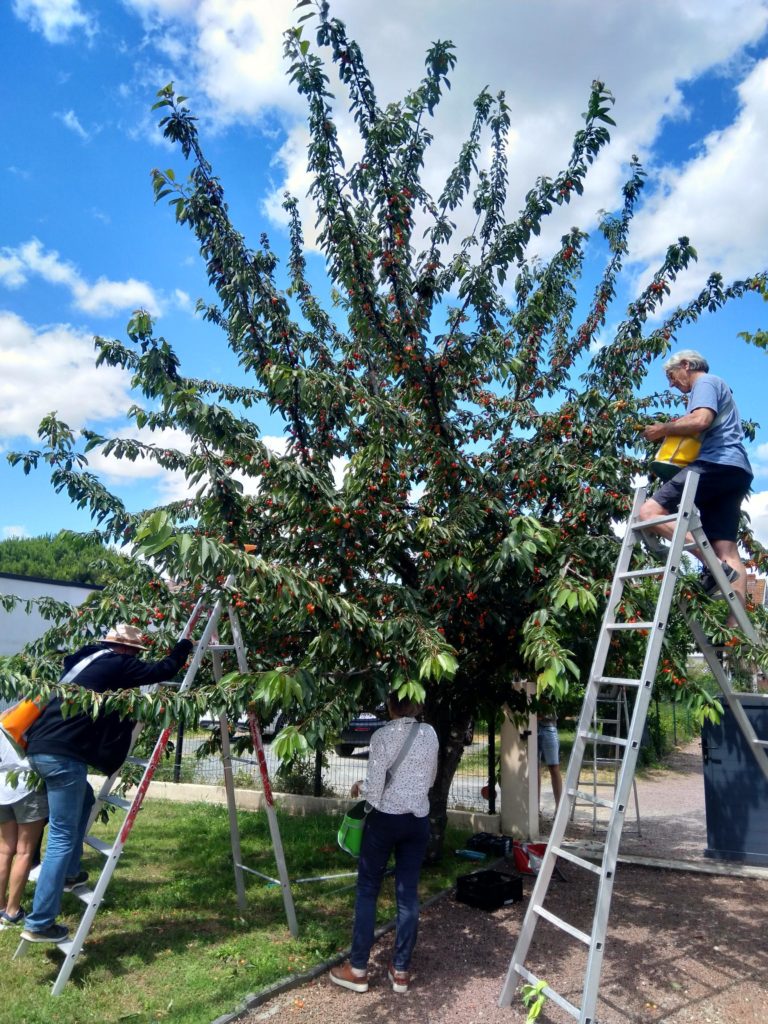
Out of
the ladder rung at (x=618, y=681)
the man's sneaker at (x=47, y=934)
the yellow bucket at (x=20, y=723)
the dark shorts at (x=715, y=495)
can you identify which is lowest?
→ the man's sneaker at (x=47, y=934)

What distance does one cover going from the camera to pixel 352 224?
5.84 meters

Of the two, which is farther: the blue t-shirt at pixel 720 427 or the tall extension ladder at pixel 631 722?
the blue t-shirt at pixel 720 427

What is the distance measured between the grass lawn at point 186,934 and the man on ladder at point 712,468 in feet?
11.8

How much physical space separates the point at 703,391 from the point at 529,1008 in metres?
3.69

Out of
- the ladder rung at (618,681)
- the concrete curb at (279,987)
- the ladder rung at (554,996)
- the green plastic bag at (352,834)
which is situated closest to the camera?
the ladder rung at (554,996)

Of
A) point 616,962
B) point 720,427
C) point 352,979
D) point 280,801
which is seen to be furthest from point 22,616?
point 720,427

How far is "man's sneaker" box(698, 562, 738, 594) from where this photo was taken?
15.0ft

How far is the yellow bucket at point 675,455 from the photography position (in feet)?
14.9

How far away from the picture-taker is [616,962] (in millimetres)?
4953

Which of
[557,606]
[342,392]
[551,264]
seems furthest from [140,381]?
[551,264]

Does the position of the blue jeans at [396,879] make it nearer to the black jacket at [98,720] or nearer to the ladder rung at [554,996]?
the ladder rung at [554,996]

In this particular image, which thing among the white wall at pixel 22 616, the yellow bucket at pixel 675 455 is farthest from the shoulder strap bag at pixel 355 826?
the white wall at pixel 22 616

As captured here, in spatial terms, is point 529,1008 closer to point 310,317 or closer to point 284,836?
point 284,836

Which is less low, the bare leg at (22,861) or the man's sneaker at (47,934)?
the bare leg at (22,861)
